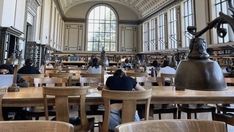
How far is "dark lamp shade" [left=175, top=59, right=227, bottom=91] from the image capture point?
768 mm

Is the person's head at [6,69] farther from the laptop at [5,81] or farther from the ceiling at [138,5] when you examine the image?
the ceiling at [138,5]

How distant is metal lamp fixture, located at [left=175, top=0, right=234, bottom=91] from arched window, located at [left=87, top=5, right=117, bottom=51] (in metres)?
17.3

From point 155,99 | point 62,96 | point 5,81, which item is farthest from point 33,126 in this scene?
point 5,81

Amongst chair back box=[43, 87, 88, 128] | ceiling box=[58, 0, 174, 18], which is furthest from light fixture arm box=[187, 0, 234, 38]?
ceiling box=[58, 0, 174, 18]

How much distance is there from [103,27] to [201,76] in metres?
17.9

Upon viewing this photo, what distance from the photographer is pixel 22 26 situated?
713 centimetres

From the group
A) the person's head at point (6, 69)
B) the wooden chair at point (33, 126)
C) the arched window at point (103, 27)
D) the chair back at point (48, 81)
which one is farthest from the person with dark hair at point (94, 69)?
the arched window at point (103, 27)

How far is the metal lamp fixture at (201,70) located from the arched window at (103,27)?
17.3 metres

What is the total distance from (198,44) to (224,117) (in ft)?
7.10

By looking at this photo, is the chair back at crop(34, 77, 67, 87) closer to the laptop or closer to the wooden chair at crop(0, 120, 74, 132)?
the laptop

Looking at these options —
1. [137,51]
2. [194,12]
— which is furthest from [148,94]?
[137,51]

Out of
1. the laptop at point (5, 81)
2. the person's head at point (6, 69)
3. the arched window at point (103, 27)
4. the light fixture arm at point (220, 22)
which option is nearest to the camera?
the light fixture arm at point (220, 22)

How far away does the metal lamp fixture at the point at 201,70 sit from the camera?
2.52ft

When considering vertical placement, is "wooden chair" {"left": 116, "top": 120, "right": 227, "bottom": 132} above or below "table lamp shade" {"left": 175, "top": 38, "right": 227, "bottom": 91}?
below
